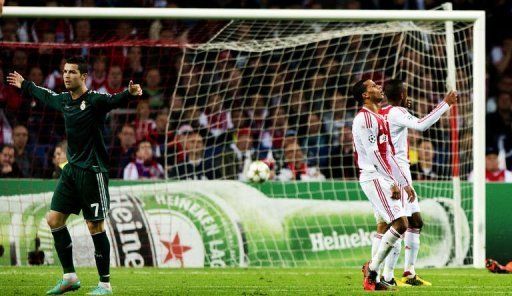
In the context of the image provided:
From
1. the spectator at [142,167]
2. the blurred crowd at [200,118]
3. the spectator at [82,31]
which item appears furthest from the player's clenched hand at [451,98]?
the spectator at [82,31]

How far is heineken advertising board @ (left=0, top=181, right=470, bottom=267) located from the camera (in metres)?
13.5

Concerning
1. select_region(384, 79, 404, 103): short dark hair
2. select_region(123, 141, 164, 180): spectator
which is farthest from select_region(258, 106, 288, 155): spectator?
select_region(384, 79, 404, 103): short dark hair

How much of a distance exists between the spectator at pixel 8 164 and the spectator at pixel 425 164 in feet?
17.9

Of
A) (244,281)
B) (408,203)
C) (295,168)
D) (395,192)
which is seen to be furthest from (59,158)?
(395,192)

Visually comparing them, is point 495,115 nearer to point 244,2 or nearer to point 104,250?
point 244,2

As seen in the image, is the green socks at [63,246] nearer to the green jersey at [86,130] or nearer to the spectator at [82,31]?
the green jersey at [86,130]

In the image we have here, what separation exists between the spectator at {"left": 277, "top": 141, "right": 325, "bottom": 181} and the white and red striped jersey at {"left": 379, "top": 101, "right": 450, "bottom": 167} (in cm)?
343

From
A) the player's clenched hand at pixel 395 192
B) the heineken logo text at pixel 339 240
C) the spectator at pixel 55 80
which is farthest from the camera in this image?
the spectator at pixel 55 80

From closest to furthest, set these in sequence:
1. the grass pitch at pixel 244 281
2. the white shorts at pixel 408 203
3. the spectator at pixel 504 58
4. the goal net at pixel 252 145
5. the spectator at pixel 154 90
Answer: the grass pitch at pixel 244 281
the white shorts at pixel 408 203
the goal net at pixel 252 145
the spectator at pixel 154 90
the spectator at pixel 504 58

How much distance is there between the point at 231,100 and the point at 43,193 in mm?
3137

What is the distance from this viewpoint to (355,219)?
45.8ft

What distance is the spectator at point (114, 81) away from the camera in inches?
583

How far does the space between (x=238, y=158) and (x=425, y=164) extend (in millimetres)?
2626

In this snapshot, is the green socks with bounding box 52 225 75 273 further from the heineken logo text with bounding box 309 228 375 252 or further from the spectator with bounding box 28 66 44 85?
the spectator with bounding box 28 66 44 85
